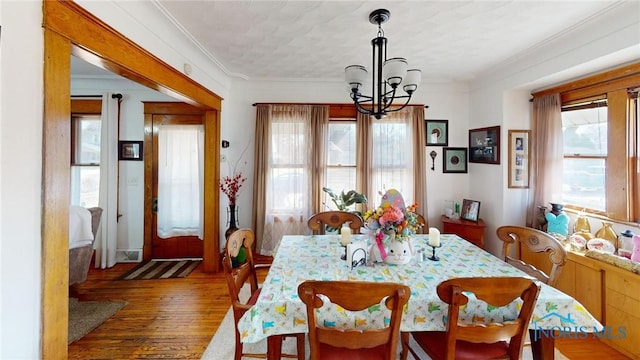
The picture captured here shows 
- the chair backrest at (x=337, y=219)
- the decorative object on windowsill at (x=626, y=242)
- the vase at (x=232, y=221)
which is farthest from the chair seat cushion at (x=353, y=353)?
the vase at (x=232, y=221)

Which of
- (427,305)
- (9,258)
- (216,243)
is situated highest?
(9,258)

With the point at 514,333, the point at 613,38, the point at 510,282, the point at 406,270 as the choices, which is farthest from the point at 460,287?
the point at 613,38

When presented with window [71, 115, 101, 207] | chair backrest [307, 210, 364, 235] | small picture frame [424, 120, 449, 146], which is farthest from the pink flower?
small picture frame [424, 120, 449, 146]

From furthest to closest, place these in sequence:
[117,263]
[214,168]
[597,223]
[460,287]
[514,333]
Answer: [117,263] < [214,168] < [597,223] < [514,333] < [460,287]

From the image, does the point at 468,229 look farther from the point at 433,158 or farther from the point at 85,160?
the point at 85,160

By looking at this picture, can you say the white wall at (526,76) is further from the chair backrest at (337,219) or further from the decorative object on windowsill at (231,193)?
the decorative object on windowsill at (231,193)

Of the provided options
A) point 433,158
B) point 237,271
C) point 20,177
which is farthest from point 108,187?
point 433,158

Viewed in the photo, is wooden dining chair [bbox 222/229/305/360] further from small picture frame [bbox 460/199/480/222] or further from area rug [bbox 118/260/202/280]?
small picture frame [bbox 460/199/480/222]

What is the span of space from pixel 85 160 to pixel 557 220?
19.8 feet

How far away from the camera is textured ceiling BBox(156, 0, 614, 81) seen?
212 centimetres

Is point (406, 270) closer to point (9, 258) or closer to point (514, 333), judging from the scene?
point (514, 333)

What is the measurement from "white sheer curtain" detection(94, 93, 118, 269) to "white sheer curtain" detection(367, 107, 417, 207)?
3619 millimetres

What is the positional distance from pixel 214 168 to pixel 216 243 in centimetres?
100

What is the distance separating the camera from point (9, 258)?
1.24 m
